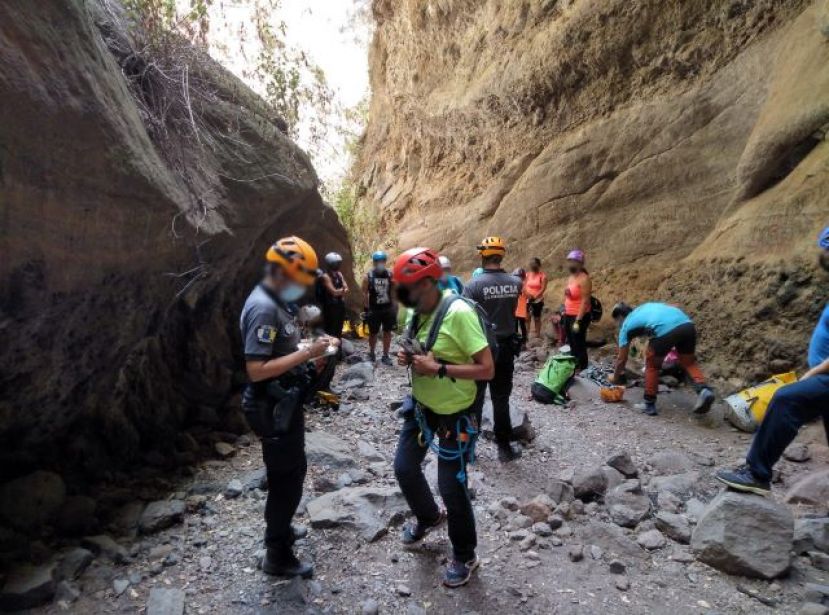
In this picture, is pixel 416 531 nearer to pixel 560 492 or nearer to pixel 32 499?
pixel 560 492

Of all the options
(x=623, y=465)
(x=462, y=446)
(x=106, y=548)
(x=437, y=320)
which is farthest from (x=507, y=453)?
(x=106, y=548)

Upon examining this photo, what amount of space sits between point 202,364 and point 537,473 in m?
4.04

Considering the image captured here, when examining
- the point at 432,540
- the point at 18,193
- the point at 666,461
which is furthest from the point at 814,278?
the point at 18,193

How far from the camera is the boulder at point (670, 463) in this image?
5.32 metres

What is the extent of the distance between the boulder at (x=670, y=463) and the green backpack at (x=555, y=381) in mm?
2028

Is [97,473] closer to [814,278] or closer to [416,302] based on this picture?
[416,302]

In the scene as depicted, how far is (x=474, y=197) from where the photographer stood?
13.7 m

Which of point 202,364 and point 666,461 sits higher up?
point 202,364

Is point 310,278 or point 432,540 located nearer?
point 310,278

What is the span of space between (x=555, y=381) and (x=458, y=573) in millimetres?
4568

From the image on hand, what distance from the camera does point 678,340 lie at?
6742 mm

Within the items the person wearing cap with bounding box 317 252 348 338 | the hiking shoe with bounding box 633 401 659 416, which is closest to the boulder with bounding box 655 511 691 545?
the hiking shoe with bounding box 633 401 659 416

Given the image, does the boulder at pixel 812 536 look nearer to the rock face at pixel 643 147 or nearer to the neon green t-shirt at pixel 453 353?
the neon green t-shirt at pixel 453 353

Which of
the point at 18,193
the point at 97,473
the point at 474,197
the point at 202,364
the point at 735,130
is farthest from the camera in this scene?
the point at 474,197
